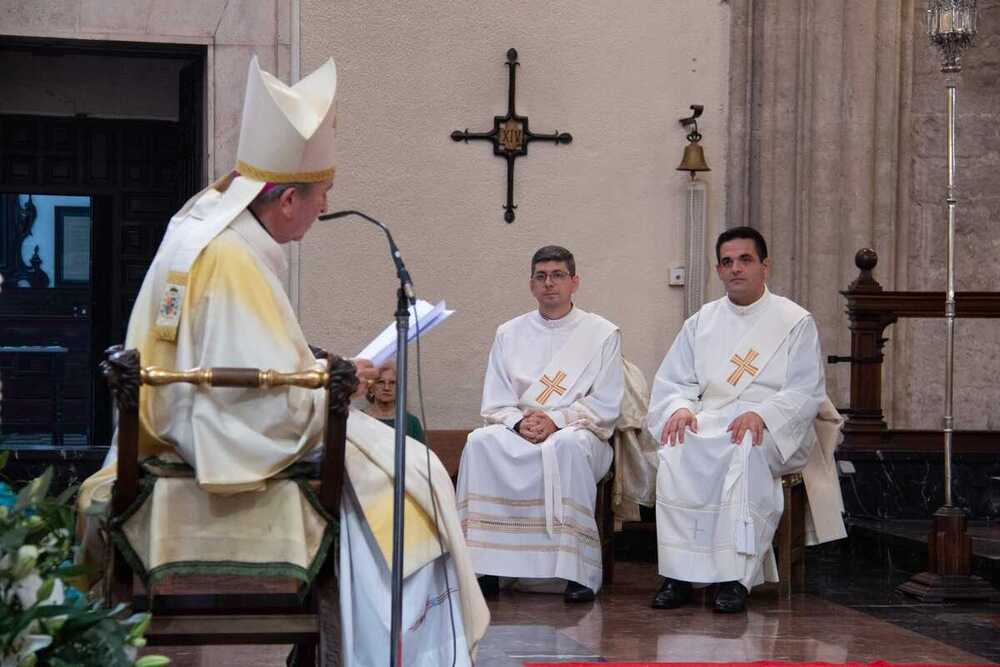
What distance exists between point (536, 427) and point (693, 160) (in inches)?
86.6

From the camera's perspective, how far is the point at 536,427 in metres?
6.88

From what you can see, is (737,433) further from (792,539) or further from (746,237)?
(746,237)

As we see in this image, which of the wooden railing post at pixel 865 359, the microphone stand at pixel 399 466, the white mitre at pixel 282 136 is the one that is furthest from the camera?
the wooden railing post at pixel 865 359

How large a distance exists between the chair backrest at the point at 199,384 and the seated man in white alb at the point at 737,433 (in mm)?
3074

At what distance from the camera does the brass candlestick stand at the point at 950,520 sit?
6520 millimetres

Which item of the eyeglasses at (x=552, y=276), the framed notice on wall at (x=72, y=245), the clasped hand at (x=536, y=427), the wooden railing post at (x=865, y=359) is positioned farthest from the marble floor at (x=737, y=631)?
the framed notice on wall at (x=72, y=245)

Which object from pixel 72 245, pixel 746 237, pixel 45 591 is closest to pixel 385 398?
pixel 746 237

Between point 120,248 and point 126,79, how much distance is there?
4.89 feet

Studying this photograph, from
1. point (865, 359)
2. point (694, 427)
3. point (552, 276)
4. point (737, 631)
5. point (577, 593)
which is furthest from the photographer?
point (865, 359)

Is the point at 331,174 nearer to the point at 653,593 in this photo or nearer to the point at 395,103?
the point at 653,593

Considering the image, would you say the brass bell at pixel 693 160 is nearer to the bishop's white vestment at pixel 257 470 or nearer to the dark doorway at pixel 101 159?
the dark doorway at pixel 101 159

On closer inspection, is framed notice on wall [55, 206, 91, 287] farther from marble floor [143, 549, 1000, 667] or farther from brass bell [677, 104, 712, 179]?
marble floor [143, 549, 1000, 667]

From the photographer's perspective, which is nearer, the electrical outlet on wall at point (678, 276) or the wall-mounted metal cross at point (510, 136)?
the wall-mounted metal cross at point (510, 136)

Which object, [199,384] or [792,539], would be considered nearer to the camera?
[199,384]
